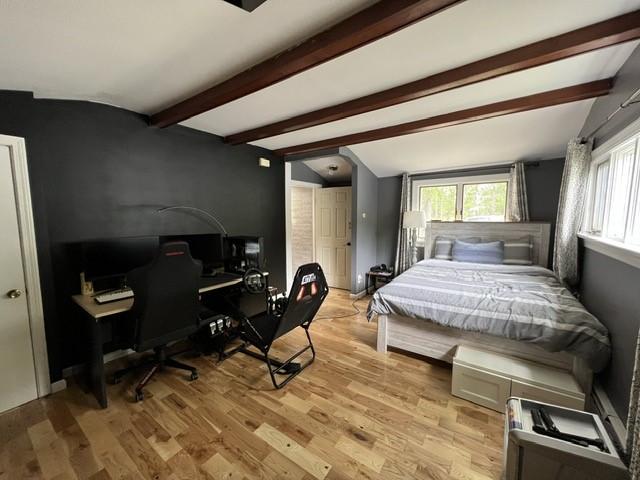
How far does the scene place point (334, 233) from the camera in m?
5.01

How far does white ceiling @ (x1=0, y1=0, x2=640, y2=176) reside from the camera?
1.24 metres

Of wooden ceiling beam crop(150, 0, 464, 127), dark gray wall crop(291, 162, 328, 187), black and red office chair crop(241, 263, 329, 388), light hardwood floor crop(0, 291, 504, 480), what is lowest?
light hardwood floor crop(0, 291, 504, 480)

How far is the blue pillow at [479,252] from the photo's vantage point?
3807 mm

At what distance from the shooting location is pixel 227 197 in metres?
3.37

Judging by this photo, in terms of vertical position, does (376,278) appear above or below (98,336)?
below

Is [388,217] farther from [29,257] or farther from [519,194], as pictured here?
[29,257]

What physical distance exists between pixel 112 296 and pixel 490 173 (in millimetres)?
5166

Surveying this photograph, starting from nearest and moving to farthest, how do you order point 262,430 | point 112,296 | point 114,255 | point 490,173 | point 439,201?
point 262,430 → point 112,296 → point 114,255 → point 490,173 → point 439,201

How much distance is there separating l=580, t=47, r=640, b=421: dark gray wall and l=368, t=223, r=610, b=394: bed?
10 centimetres

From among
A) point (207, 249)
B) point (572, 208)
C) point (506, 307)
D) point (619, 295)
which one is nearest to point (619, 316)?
point (619, 295)

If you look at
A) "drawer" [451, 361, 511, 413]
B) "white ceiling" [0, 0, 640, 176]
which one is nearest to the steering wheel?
"white ceiling" [0, 0, 640, 176]

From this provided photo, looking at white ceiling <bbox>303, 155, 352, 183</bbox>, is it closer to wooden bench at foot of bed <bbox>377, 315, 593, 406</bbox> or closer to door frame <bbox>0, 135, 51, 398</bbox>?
wooden bench at foot of bed <bbox>377, 315, 593, 406</bbox>

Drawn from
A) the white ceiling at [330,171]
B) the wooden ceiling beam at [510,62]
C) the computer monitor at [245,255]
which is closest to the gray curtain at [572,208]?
the wooden ceiling beam at [510,62]

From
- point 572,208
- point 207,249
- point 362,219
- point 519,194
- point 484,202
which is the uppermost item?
point 519,194
